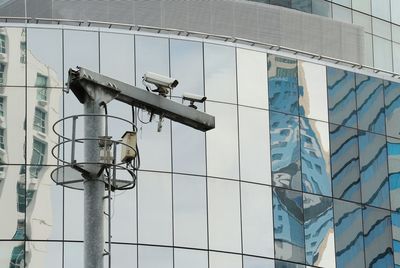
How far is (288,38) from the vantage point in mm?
59375

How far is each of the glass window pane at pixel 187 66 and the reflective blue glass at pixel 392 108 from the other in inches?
329

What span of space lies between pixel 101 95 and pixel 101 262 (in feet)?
8.44

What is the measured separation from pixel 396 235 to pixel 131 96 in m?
36.1

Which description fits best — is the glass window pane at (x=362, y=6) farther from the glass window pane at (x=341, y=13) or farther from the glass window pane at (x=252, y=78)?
the glass window pane at (x=252, y=78)

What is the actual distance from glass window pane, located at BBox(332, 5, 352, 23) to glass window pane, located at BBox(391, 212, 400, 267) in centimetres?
864

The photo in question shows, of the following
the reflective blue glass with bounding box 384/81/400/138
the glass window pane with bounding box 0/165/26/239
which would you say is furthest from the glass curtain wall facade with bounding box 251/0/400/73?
the glass window pane with bounding box 0/165/26/239

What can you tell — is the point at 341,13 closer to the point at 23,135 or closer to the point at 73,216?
the point at 23,135

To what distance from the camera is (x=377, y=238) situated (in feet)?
188

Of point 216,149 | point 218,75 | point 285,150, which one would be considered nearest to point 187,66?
point 218,75

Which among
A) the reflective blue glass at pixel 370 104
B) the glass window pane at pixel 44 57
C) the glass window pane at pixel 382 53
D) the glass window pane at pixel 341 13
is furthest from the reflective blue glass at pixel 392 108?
the glass window pane at pixel 44 57

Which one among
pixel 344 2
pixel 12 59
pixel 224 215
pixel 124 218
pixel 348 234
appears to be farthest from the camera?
pixel 344 2

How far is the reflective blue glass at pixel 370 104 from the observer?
192 feet

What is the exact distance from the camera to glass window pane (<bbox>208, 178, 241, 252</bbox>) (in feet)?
174

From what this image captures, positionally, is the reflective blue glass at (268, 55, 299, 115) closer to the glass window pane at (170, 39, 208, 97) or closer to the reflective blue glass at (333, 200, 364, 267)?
the glass window pane at (170, 39, 208, 97)
